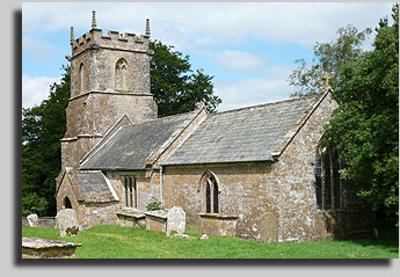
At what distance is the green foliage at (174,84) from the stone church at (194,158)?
1186 cm

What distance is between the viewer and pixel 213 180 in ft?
64.6

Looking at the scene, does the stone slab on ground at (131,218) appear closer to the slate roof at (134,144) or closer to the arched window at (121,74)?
the slate roof at (134,144)

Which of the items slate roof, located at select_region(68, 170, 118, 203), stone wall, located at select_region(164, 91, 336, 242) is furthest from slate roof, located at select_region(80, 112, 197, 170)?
stone wall, located at select_region(164, 91, 336, 242)

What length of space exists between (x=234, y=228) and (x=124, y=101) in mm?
14569

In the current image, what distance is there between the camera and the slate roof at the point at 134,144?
24062mm

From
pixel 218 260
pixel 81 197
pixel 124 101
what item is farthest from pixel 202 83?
pixel 218 260

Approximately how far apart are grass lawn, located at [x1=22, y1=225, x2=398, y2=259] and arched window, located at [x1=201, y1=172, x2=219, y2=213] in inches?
46.6

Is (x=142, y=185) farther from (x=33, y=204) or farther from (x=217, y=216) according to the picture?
(x=33, y=204)

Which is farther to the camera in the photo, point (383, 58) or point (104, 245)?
point (104, 245)

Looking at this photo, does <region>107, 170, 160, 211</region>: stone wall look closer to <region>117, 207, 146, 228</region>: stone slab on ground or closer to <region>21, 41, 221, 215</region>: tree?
<region>117, 207, 146, 228</region>: stone slab on ground

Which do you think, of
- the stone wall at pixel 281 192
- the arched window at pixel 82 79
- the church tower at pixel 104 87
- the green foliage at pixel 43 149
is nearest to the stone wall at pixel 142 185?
the stone wall at pixel 281 192

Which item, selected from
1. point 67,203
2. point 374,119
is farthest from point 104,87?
point 374,119

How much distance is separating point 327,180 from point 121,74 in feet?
53.4

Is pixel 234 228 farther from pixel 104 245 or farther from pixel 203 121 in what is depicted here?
pixel 203 121
